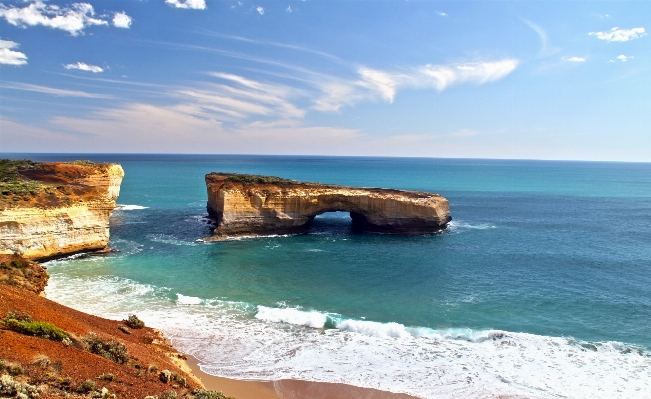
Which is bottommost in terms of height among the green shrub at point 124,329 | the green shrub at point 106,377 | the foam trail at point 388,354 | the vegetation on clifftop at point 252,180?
the foam trail at point 388,354

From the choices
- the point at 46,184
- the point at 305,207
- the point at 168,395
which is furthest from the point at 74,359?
the point at 305,207

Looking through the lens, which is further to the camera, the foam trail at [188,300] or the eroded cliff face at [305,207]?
the eroded cliff face at [305,207]

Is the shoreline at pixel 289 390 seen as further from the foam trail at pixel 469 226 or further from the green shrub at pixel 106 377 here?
the foam trail at pixel 469 226

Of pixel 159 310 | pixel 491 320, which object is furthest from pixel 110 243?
pixel 491 320

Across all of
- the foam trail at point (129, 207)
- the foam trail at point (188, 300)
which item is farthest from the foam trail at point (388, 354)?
the foam trail at point (129, 207)

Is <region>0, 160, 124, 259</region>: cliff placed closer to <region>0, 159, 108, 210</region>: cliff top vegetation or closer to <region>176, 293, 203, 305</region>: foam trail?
<region>0, 159, 108, 210</region>: cliff top vegetation

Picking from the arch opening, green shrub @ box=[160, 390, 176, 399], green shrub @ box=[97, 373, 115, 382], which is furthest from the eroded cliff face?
green shrub @ box=[160, 390, 176, 399]

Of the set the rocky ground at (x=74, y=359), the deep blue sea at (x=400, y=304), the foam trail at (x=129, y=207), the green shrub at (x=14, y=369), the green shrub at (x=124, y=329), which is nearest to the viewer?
the green shrub at (x=14, y=369)
